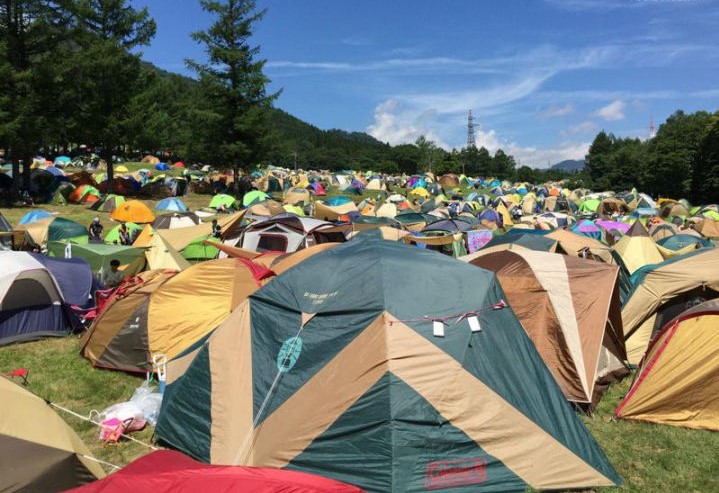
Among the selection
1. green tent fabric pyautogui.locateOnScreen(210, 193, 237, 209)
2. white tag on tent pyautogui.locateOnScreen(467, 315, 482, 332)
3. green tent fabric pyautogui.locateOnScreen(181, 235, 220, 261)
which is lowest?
green tent fabric pyautogui.locateOnScreen(181, 235, 220, 261)

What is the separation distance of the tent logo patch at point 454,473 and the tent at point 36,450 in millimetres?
2700

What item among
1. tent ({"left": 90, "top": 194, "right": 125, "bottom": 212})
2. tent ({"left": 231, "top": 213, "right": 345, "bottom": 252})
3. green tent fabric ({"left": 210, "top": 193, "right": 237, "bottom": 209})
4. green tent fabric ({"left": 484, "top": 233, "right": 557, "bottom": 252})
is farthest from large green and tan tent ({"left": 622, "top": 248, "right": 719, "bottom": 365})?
green tent fabric ({"left": 210, "top": 193, "right": 237, "bottom": 209})

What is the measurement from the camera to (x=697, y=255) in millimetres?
8086

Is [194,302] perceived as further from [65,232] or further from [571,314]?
[65,232]

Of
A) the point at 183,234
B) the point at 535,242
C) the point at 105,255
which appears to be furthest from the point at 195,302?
the point at 183,234

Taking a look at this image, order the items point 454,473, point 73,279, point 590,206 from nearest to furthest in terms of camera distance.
→ point 454,473 → point 73,279 → point 590,206

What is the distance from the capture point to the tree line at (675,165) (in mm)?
52625

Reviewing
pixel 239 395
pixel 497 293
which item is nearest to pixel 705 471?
pixel 497 293

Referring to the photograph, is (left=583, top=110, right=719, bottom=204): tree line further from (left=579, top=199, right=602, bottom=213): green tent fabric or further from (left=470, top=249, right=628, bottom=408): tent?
(left=470, top=249, right=628, bottom=408): tent

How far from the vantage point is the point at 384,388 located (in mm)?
4453

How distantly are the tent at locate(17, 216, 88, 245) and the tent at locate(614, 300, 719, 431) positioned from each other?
15.7 metres

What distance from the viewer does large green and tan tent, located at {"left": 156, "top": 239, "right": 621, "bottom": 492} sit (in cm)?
434

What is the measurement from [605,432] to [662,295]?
285 cm

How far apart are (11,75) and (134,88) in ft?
26.8
